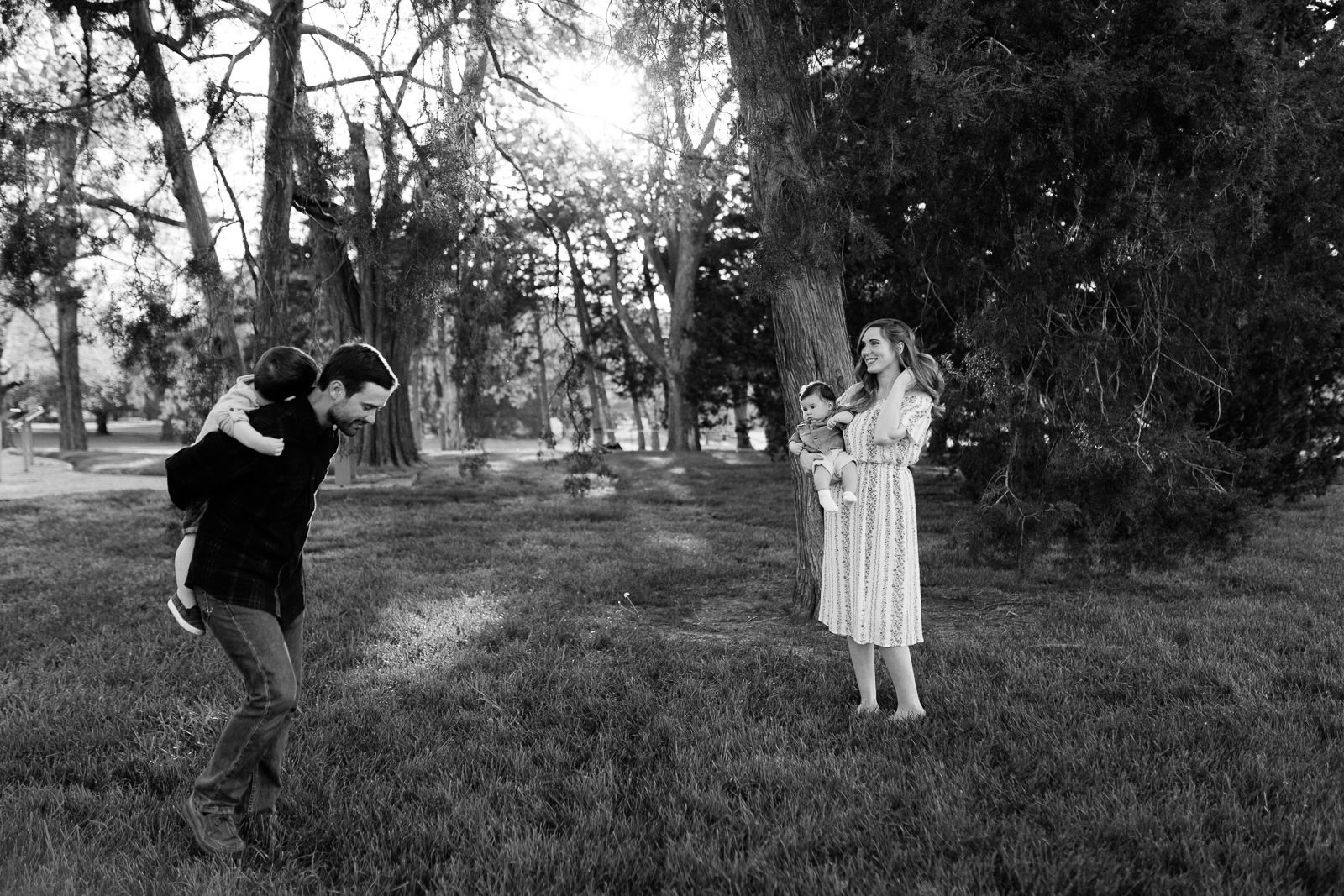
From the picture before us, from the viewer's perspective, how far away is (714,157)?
7.67 meters

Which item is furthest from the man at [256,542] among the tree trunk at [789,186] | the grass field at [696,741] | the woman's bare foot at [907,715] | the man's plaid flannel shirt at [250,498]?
the tree trunk at [789,186]

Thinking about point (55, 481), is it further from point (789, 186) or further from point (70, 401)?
point (789, 186)

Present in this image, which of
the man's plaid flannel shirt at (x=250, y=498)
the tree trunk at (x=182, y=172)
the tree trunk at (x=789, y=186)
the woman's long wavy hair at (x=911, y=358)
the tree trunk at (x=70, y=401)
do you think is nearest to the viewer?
the man's plaid flannel shirt at (x=250, y=498)

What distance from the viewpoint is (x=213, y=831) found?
3.04m

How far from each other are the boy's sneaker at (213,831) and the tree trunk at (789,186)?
3796 mm

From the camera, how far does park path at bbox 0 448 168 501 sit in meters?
15.0

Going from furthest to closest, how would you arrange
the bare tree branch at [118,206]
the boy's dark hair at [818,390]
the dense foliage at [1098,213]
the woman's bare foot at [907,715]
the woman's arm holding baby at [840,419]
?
1. the bare tree branch at [118,206]
2. the dense foliage at [1098,213]
3. the boy's dark hair at [818,390]
4. the woman's arm holding baby at [840,419]
5. the woman's bare foot at [907,715]

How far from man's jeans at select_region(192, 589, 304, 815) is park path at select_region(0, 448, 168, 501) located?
11948 mm

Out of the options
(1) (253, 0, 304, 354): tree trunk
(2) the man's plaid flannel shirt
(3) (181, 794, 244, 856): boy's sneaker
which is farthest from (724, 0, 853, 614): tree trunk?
(1) (253, 0, 304, 354): tree trunk

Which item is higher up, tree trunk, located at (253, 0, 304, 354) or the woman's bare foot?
tree trunk, located at (253, 0, 304, 354)

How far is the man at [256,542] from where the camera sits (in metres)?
2.88

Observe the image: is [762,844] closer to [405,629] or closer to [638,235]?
[405,629]

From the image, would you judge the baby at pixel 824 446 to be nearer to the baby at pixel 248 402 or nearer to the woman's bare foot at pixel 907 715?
the woman's bare foot at pixel 907 715

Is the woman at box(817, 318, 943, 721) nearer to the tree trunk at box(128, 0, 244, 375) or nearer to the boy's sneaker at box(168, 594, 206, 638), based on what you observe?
the boy's sneaker at box(168, 594, 206, 638)
